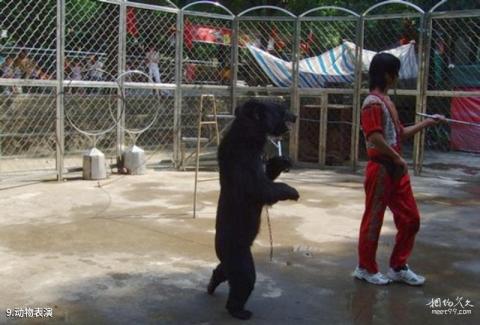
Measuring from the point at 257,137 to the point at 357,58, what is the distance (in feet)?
19.8

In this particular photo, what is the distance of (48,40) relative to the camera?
8391 millimetres

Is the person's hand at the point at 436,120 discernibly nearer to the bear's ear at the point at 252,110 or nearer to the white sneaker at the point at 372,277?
the white sneaker at the point at 372,277

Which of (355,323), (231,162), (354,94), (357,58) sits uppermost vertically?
(357,58)

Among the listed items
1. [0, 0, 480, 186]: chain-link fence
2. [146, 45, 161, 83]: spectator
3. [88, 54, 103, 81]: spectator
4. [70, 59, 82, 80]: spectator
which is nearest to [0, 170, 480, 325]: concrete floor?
[0, 0, 480, 186]: chain-link fence

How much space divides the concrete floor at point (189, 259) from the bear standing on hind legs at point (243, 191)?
0.25 metres

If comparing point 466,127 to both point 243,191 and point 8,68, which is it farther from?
point 243,191

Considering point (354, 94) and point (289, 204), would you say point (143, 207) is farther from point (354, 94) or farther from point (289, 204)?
point (354, 94)

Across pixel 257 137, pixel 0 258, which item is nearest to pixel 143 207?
pixel 0 258

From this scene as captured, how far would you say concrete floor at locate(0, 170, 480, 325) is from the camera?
→ 3.45m

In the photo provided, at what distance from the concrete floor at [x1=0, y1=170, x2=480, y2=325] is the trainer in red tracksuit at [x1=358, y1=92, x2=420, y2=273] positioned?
0.93ft

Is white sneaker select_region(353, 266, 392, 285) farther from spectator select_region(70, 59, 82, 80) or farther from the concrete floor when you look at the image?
spectator select_region(70, 59, 82, 80)

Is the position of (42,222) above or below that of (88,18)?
below

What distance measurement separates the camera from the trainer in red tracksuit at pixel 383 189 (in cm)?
372

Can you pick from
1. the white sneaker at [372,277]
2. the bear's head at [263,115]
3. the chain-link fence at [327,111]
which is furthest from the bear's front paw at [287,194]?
the chain-link fence at [327,111]
